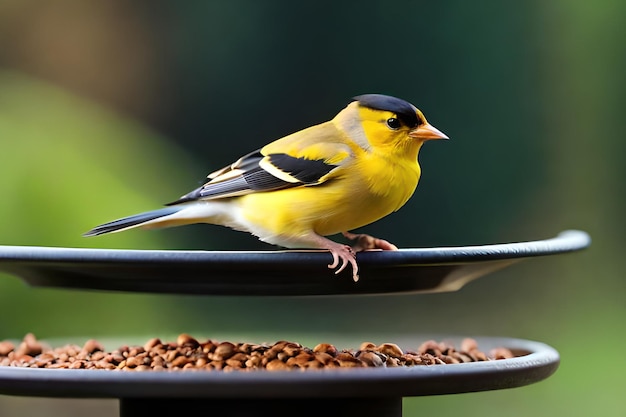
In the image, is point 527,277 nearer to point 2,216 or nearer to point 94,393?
point 2,216

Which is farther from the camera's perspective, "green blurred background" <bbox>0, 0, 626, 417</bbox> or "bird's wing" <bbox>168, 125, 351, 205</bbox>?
"green blurred background" <bbox>0, 0, 626, 417</bbox>

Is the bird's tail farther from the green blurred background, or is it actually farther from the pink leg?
the green blurred background

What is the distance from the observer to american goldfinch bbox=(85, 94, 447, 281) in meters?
2.51

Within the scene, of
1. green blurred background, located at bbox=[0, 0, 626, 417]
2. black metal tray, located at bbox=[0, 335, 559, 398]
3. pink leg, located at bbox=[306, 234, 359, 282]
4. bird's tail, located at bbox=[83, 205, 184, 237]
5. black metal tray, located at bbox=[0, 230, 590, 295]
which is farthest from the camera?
green blurred background, located at bbox=[0, 0, 626, 417]

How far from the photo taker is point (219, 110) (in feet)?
20.5

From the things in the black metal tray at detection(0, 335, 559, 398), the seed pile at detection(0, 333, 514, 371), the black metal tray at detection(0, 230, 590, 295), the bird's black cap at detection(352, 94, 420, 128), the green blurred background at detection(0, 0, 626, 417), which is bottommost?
the black metal tray at detection(0, 335, 559, 398)

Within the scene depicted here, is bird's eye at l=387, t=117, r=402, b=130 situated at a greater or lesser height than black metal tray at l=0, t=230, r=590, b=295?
greater

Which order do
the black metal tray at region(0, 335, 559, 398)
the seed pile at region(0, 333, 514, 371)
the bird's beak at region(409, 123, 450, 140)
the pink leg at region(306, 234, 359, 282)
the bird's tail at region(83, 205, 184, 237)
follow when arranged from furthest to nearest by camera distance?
1. the bird's beak at region(409, 123, 450, 140)
2. the bird's tail at region(83, 205, 184, 237)
3. the seed pile at region(0, 333, 514, 371)
4. the pink leg at region(306, 234, 359, 282)
5. the black metal tray at region(0, 335, 559, 398)

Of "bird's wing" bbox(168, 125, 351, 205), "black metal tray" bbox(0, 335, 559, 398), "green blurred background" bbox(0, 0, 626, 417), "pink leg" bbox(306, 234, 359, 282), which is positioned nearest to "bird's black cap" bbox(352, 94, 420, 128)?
"bird's wing" bbox(168, 125, 351, 205)

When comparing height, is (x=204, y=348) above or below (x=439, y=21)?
below

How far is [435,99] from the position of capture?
615 cm

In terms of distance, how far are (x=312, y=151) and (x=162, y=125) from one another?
148 inches

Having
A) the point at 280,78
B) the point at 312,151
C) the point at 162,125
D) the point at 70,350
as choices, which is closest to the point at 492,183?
the point at 280,78

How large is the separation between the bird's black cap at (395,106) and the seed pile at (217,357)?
27.8 inches
